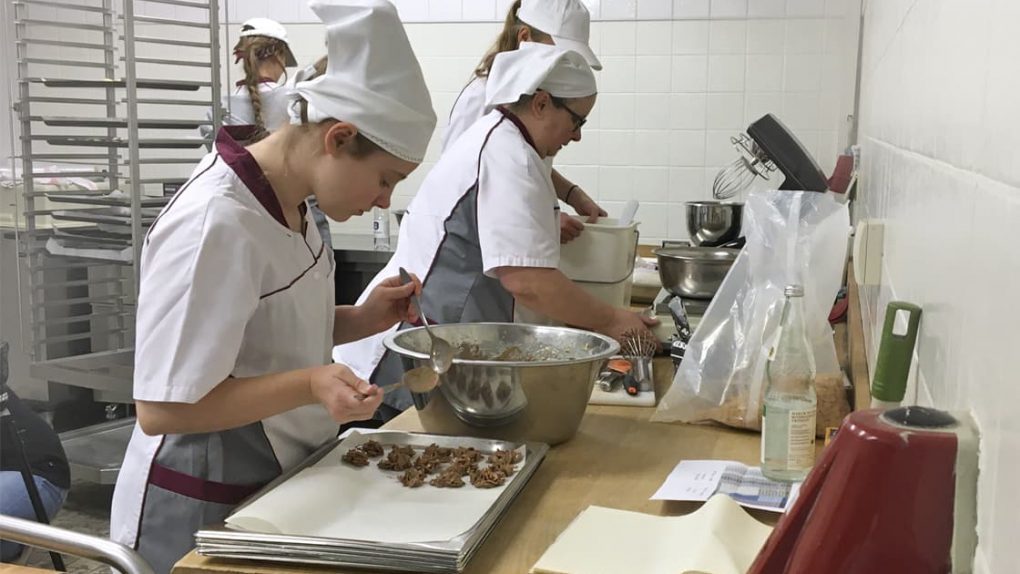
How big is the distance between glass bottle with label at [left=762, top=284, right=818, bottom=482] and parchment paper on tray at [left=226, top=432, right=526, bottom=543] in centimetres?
35

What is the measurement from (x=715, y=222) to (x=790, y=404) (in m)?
1.97

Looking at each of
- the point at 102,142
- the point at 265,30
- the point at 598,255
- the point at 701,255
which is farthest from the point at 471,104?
the point at 102,142

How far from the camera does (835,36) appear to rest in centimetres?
421

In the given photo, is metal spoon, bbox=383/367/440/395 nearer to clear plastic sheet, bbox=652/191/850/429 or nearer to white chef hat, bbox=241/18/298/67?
clear plastic sheet, bbox=652/191/850/429

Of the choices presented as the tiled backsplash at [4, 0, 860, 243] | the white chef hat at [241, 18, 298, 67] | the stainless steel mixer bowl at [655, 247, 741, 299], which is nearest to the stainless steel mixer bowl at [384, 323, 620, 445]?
the stainless steel mixer bowl at [655, 247, 741, 299]

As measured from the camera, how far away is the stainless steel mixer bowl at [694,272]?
2.45 m

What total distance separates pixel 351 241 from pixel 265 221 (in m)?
3.00

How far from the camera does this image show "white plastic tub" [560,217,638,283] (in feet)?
8.01

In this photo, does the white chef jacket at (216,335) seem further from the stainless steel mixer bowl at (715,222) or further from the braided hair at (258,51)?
the braided hair at (258,51)

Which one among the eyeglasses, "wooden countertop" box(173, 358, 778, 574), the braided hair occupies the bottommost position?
"wooden countertop" box(173, 358, 778, 574)

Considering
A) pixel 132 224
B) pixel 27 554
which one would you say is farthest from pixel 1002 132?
pixel 132 224

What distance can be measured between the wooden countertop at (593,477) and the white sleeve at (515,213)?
0.42 metres

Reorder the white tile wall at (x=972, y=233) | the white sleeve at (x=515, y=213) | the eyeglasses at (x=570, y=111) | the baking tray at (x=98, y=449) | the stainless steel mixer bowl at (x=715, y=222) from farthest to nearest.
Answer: the baking tray at (x=98, y=449) < the stainless steel mixer bowl at (x=715, y=222) < the eyeglasses at (x=570, y=111) < the white sleeve at (x=515, y=213) < the white tile wall at (x=972, y=233)

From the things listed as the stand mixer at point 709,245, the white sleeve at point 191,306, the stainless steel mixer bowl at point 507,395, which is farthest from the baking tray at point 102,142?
the white sleeve at point 191,306
